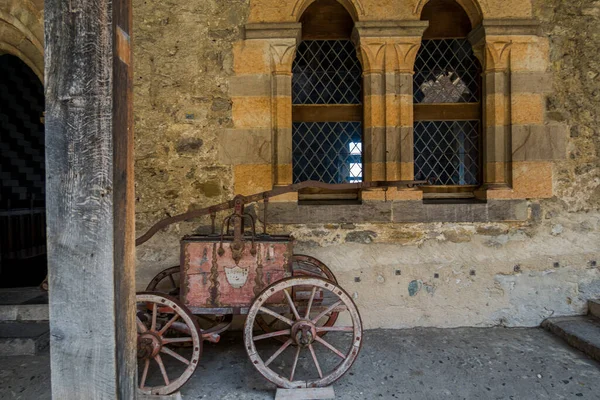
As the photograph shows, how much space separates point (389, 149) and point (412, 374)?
192cm

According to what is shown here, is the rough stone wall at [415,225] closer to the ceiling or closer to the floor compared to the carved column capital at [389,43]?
closer to the floor

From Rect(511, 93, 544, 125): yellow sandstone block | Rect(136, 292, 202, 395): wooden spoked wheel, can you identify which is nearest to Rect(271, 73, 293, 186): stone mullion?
Rect(136, 292, 202, 395): wooden spoked wheel

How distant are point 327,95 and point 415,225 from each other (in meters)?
1.52

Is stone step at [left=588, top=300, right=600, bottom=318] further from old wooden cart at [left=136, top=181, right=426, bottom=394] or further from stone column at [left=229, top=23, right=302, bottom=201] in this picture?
stone column at [left=229, top=23, right=302, bottom=201]

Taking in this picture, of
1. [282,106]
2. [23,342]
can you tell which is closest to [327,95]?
[282,106]

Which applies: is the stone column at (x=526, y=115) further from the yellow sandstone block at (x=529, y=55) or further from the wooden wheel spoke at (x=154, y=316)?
the wooden wheel spoke at (x=154, y=316)

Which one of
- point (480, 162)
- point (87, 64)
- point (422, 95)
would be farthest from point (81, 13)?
point (480, 162)

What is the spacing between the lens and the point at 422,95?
3975mm

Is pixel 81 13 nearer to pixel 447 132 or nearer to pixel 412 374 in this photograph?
pixel 412 374

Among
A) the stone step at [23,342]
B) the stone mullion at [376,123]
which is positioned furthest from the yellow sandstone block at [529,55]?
the stone step at [23,342]

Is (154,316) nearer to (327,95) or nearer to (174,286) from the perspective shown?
(174,286)

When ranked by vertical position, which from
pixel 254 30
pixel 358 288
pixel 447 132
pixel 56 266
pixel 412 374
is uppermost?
pixel 254 30

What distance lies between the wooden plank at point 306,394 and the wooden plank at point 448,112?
103 inches

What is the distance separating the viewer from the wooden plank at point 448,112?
12.8 ft
